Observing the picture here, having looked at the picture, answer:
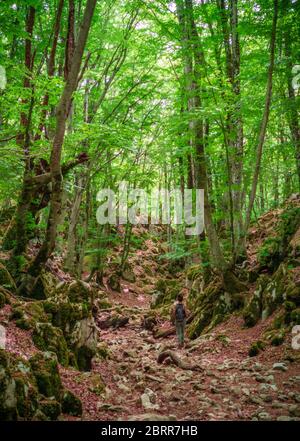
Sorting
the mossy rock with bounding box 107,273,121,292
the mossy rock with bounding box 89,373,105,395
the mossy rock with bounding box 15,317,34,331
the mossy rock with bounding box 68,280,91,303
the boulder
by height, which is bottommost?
the mossy rock with bounding box 107,273,121,292

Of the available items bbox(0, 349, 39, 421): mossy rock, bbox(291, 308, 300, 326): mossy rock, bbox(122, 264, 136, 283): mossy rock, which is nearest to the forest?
bbox(0, 349, 39, 421): mossy rock

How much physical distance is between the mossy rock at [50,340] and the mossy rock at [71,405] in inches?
49.0

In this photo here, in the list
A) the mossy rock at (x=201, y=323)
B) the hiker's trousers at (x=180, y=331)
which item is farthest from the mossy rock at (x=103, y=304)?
the hiker's trousers at (x=180, y=331)

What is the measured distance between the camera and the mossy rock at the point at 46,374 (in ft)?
15.3

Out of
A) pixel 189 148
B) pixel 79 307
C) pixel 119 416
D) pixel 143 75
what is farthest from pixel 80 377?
pixel 143 75

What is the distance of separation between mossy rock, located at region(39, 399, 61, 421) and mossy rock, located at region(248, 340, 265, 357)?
4.46 m

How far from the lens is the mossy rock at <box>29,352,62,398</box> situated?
184 inches

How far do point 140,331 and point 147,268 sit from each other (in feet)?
41.1

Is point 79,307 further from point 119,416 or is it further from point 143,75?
point 143,75

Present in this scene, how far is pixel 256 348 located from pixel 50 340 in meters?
4.37

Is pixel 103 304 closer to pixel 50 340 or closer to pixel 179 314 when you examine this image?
pixel 179 314

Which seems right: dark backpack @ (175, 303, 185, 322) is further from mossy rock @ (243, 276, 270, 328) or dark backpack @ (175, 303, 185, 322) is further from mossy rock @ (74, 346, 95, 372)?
mossy rock @ (74, 346, 95, 372)
